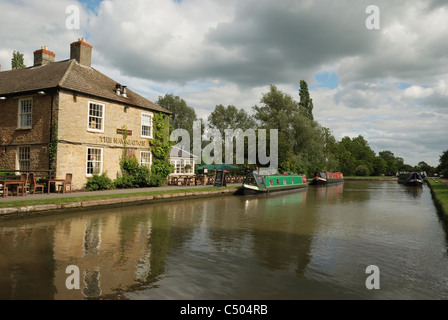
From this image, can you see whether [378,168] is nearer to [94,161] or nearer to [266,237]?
[94,161]

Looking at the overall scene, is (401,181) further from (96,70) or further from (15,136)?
(15,136)

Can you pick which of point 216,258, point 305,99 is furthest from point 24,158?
point 305,99

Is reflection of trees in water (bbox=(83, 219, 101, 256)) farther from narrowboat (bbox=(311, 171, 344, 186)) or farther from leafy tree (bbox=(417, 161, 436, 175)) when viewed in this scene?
leafy tree (bbox=(417, 161, 436, 175))

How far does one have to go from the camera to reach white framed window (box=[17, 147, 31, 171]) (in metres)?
15.5

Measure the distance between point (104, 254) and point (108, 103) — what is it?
13.4 metres

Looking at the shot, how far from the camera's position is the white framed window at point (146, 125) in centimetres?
1977

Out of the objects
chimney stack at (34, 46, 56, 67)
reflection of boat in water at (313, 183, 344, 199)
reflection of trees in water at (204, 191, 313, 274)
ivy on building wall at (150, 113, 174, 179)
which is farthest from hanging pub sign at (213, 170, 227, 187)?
chimney stack at (34, 46, 56, 67)

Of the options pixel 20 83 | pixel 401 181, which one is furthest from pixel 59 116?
pixel 401 181

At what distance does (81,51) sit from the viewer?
1822 centimetres

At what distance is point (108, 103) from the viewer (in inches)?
683

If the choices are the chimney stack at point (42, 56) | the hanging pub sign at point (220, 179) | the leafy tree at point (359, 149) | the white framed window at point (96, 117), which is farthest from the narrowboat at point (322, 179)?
the leafy tree at point (359, 149)

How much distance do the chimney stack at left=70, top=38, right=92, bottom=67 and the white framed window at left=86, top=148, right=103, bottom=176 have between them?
19.8 ft

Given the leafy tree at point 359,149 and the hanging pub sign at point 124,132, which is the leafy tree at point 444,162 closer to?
the hanging pub sign at point 124,132
